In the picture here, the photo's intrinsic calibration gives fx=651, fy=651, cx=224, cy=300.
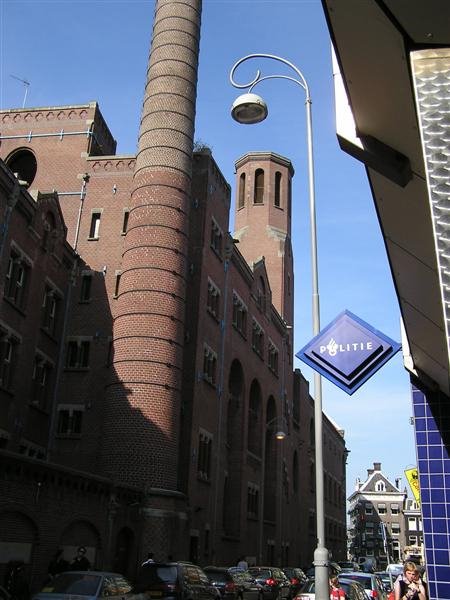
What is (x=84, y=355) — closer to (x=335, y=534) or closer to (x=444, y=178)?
(x=444, y=178)

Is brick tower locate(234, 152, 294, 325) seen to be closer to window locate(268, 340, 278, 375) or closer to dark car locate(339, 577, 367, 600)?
window locate(268, 340, 278, 375)

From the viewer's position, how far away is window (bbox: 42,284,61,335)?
1164 inches

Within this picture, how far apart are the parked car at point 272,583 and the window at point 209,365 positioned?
9447 mm

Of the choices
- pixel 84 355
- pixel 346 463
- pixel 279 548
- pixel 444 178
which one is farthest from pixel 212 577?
pixel 346 463

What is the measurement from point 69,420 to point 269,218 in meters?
30.3

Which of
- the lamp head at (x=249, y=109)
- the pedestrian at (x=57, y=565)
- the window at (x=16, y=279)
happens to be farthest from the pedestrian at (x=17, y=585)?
the lamp head at (x=249, y=109)

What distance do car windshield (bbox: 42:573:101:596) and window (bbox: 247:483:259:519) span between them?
27.2 meters

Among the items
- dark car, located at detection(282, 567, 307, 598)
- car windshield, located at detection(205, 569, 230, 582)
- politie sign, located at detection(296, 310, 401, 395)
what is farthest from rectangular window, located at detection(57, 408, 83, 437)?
politie sign, located at detection(296, 310, 401, 395)

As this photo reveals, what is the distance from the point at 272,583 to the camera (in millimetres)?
27781

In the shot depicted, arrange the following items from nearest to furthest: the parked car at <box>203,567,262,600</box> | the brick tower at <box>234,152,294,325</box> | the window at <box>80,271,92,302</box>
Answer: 1. the parked car at <box>203,567,262,600</box>
2. the window at <box>80,271,92,302</box>
3. the brick tower at <box>234,152,294,325</box>

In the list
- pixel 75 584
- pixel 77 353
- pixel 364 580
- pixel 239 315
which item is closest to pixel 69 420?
pixel 77 353

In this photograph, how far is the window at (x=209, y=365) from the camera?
33.7 metres

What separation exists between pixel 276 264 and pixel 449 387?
A: 46273 millimetres

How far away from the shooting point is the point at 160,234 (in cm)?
2903
